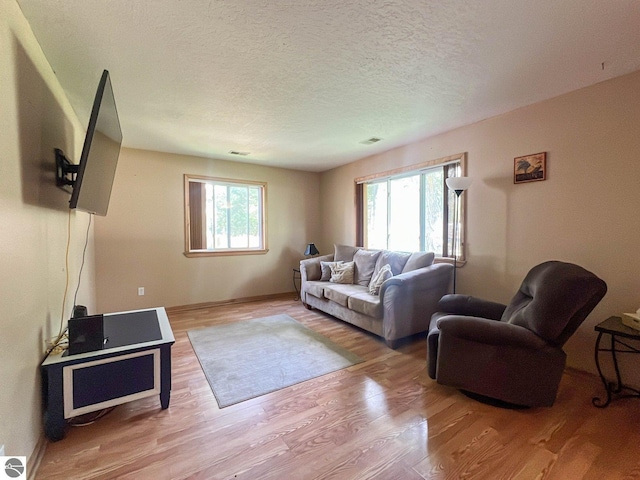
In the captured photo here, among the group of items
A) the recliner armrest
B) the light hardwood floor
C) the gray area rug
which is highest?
the recliner armrest

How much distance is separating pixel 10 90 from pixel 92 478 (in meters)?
1.88

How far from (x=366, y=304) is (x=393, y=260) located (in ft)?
2.76

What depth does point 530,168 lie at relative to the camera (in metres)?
2.54

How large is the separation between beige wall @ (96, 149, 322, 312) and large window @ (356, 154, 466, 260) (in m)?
1.55

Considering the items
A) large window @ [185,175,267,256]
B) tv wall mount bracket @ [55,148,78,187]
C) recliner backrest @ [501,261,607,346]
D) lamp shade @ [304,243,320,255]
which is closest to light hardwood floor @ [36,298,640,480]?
recliner backrest @ [501,261,607,346]

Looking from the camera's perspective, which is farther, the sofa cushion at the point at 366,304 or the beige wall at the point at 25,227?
the sofa cushion at the point at 366,304

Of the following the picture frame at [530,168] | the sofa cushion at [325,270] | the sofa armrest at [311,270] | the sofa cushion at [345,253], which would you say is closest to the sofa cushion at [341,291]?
the sofa cushion at [325,270]

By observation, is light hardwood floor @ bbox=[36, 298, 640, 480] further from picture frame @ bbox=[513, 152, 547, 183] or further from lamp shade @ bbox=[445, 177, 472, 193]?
lamp shade @ bbox=[445, 177, 472, 193]

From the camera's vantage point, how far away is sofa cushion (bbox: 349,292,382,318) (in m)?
2.88

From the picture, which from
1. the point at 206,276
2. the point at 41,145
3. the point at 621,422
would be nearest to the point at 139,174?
the point at 206,276

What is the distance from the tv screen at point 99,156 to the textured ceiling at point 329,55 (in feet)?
1.16

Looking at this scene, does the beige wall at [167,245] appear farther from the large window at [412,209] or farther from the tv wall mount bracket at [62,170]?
the tv wall mount bracket at [62,170]

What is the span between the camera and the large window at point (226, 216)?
4.54 m

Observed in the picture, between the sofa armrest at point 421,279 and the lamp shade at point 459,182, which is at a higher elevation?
the lamp shade at point 459,182
